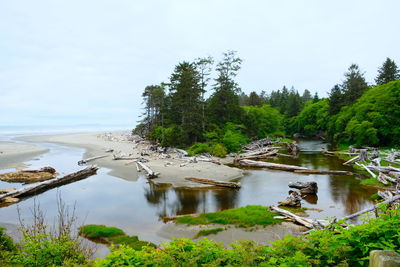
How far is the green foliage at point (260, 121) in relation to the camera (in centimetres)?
4689

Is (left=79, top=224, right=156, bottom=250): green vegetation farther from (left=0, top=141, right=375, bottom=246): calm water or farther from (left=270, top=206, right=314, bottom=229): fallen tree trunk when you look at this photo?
(left=270, top=206, right=314, bottom=229): fallen tree trunk

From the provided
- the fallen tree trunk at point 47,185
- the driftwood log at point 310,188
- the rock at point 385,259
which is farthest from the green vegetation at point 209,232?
the fallen tree trunk at point 47,185

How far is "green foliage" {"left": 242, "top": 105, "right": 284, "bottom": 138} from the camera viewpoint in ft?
154

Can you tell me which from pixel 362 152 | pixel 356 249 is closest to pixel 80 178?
pixel 356 249

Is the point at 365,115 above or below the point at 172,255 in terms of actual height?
above

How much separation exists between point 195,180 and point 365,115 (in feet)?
101

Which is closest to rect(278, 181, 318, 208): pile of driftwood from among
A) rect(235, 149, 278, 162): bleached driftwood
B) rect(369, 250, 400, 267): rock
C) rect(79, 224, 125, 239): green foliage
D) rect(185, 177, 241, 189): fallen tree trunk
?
rect(185, 177, 241, 189): fallen tree trunk

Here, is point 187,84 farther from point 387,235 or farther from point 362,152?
point 387,235

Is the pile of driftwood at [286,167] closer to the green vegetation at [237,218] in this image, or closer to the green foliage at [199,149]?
the green foliage at [199,149]

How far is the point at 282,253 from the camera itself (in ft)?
13.9

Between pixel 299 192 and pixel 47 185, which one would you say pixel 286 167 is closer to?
pixel 299 192

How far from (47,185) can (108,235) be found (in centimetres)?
1137

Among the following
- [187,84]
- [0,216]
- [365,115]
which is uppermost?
[187,84]

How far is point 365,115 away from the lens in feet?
116
